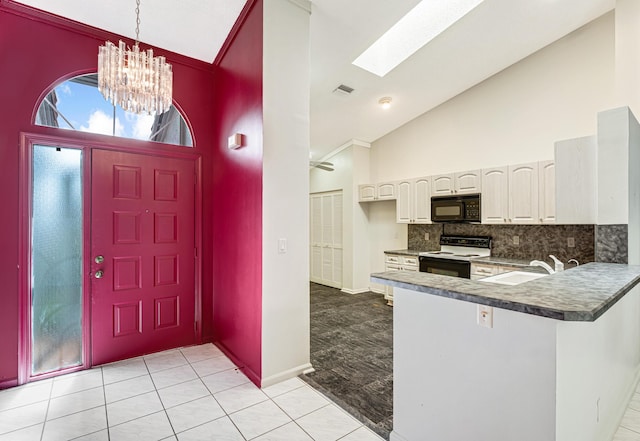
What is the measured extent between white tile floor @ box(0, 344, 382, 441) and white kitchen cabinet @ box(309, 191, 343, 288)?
11.6 ft

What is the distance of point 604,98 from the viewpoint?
3330 mm

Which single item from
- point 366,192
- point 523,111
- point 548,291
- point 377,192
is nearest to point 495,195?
point 523,111

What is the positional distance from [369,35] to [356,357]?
10.7 feet

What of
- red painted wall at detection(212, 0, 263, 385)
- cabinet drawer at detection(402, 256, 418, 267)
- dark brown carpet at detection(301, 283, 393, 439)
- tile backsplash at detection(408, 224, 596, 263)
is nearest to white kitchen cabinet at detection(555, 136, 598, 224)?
tile backsplash at detection(408, 224, 596, 263)

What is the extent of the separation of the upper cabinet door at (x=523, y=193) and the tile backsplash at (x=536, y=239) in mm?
392

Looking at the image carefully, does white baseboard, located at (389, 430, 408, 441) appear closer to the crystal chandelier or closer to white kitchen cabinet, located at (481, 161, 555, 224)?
the crystal chandelier

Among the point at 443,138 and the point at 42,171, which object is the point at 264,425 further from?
the point at 443,138

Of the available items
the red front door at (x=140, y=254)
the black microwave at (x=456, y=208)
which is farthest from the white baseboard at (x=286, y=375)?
the black microwave at (x=456, y=208)

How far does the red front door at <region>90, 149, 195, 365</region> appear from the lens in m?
2.87

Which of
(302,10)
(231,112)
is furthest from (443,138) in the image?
(231,112)

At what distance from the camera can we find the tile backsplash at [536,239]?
137 inches

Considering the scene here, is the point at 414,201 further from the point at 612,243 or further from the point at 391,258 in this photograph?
the point at 612,243

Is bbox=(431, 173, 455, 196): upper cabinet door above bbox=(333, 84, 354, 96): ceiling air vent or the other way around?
the other way around

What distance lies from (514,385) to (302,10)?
122 inches
